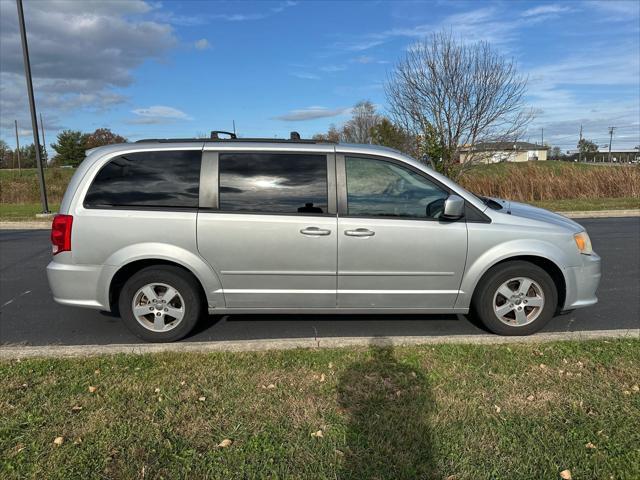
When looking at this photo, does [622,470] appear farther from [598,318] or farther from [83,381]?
[83,381]

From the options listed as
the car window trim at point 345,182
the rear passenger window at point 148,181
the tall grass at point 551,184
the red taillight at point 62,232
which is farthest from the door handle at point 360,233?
the tall grass at point 551,184

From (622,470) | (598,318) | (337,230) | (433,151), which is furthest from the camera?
(433,151)

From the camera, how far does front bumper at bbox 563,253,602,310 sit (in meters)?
4.29

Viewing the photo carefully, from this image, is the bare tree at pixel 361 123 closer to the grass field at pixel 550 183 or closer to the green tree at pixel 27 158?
the grass field at pixel 550 183

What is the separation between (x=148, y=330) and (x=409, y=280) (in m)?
2.43

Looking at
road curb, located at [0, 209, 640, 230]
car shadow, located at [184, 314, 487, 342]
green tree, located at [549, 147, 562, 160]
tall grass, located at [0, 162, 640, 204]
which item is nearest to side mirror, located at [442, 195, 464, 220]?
→ car shadow, located at [184, 314, 487, 342]

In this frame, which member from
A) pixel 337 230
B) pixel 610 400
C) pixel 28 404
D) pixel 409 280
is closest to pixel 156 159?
pixel 337 230

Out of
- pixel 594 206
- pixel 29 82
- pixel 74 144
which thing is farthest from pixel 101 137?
pixel 594 206

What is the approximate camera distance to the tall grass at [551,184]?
66.0ft

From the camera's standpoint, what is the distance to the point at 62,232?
4207 millimetres

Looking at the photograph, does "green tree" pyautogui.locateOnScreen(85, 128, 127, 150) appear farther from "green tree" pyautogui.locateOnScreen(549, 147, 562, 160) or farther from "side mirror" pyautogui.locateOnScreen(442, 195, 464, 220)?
"green tree" pyautogui.locateOnScreen(549, 147, 562, 160)

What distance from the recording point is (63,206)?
4.25 metres

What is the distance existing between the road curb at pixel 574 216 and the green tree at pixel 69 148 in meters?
50.7

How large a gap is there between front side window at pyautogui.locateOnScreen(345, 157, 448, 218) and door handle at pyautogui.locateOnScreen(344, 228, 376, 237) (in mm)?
148
